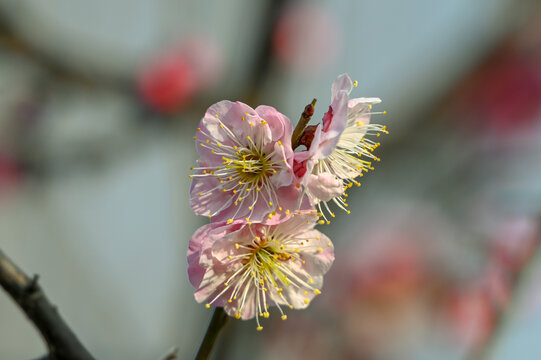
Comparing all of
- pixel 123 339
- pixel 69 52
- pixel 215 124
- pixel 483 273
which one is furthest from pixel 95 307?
pixel 215 124

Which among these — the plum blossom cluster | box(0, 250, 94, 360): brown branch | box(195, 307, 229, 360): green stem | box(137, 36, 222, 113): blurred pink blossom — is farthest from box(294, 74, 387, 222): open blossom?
box(137, 36, 222, 113): blurred pink blossom

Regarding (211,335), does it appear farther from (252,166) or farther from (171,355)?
(252,166)

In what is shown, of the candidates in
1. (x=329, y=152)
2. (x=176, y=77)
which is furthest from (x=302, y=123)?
(x=176, y=77)

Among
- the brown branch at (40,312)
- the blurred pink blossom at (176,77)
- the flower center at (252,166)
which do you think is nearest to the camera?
the brown branch at (40,312)

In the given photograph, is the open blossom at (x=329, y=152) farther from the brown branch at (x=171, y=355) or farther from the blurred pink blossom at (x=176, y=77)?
the blurred pink blossom at (x=176, y=77)

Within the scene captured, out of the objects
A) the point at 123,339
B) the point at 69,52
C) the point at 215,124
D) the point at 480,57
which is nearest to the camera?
the point at 215,124

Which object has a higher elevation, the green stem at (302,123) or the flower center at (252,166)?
the green stem at (302,123)

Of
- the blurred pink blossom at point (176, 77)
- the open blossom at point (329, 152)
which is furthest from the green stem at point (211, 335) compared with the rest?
the blurred pink blossom at point (176, 77)

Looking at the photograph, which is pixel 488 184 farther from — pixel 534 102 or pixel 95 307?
pixel 95 307
